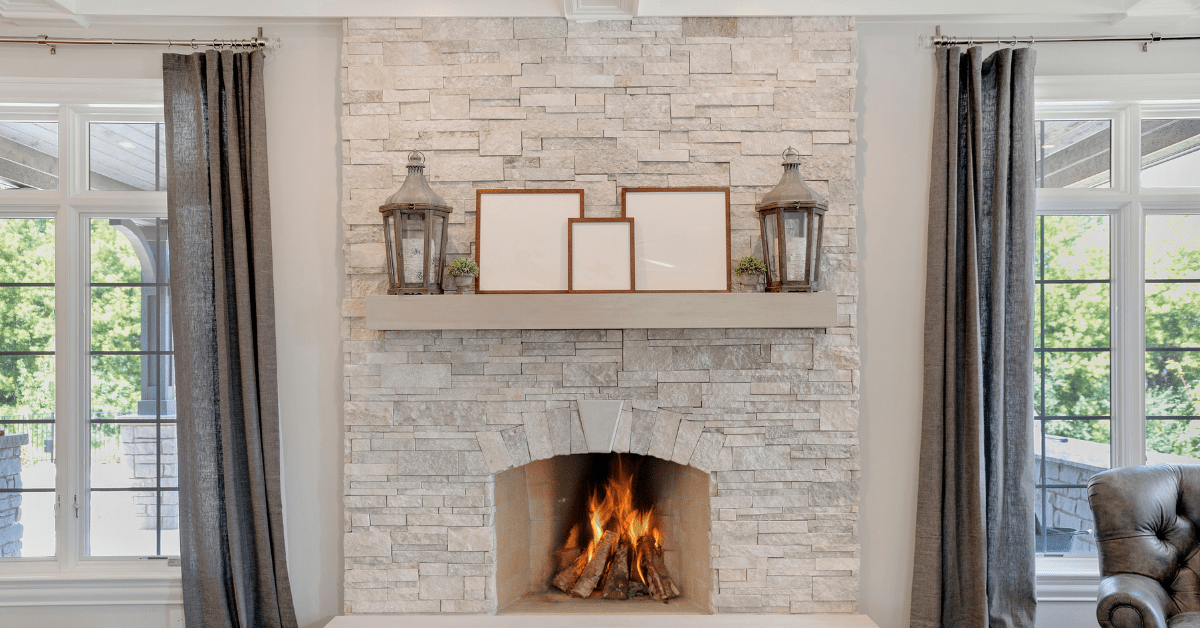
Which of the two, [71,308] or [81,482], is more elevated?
[71,308]

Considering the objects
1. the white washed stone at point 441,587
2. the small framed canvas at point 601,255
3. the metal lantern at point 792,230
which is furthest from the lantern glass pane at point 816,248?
the white washed stone at point 441,587

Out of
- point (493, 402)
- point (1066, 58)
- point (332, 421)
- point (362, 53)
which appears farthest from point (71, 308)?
point (1066, 58)

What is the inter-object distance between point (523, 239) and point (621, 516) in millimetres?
1215

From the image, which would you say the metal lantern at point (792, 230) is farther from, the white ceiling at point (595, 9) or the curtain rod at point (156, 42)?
the curtain rod at point (156, 42)

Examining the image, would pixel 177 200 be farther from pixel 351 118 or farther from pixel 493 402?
pixel 493 402

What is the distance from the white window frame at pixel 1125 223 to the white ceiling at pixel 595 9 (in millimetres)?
331

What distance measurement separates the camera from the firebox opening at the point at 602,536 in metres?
2.52

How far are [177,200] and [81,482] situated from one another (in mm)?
1160

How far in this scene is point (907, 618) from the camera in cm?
249

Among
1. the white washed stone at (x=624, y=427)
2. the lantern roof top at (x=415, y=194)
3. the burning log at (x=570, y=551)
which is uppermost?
the lantern roof top at (x=415, y=194)

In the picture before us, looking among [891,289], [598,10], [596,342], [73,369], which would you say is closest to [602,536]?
[596,342]

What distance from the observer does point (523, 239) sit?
239 centimetres

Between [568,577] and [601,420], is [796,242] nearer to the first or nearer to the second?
[601,420]

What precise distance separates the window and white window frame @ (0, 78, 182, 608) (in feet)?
11.1
